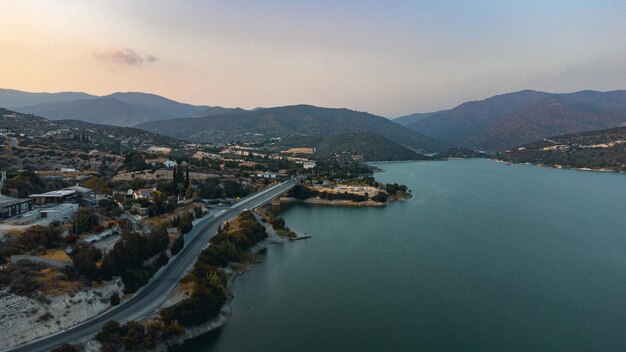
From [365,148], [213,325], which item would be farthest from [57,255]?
[365,148]

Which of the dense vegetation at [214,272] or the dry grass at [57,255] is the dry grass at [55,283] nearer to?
the dry grass at [57,255]

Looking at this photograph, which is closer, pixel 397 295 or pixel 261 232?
pixel 397 295

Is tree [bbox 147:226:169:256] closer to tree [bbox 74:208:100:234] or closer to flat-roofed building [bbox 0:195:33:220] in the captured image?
tree [bbox 74:208:100:234]

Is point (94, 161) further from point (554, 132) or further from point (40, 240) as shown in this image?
point (554, 132)

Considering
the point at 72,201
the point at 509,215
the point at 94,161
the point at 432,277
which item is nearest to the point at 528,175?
the point at 509,215

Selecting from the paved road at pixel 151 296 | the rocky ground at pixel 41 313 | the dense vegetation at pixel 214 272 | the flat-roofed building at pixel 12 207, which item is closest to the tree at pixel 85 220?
the flat-roofed building at pixel 12 207
